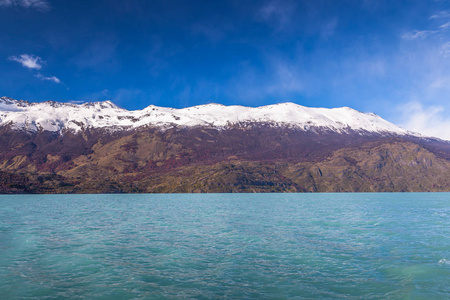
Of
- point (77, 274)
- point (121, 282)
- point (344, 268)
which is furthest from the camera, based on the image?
point (344, 268)

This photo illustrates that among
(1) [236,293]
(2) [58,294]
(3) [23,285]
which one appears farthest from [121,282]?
(1) [236,293]

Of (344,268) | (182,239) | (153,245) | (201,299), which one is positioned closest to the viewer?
(201,299)

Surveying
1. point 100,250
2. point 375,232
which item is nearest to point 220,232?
point 100,250

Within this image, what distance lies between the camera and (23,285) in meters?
28.0

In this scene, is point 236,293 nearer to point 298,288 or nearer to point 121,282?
point 298,288

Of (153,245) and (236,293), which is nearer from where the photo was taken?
(236,293)

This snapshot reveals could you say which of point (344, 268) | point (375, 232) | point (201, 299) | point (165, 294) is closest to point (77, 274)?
point (165, 294)

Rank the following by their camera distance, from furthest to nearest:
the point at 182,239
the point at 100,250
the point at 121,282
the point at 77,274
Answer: the point at 182,239, the point at 100,250, the point at 77,274, the point at 121,282

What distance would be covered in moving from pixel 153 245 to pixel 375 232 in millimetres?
38347

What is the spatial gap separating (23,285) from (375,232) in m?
53.3

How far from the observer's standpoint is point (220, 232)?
6006 cm

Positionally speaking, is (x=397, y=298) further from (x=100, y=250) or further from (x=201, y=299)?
(x=100, y=250)

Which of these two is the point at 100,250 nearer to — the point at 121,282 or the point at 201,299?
the point at 121,282

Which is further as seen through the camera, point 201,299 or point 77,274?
point 77,274
